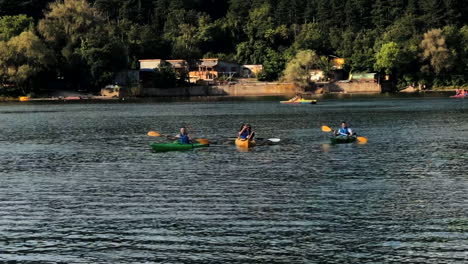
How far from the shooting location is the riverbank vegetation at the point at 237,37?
129 metres

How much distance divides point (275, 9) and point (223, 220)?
155 meters

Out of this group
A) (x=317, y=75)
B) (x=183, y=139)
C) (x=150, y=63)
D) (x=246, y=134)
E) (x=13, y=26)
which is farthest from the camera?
(x=317, y=75)

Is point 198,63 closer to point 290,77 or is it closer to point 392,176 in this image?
point 290,77

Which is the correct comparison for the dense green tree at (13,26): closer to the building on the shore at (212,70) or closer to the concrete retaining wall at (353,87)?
the building on the shore at (212,70)

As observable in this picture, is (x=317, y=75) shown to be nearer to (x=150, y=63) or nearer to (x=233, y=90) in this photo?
(x=233, y=90)

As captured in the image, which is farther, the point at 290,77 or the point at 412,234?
the point at 290,77

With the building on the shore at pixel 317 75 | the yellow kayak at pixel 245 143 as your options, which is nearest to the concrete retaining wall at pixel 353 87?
the building on the shore at pixel 317 75

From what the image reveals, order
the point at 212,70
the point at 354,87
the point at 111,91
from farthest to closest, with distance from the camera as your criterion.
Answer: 1. the point at 212,70
2. the point at 354,87
3. the point at 111,91

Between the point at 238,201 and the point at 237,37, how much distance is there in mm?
143985

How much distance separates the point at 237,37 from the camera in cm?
16962

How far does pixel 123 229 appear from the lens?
23484mm

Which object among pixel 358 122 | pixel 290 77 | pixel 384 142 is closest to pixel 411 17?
pixel 290 77

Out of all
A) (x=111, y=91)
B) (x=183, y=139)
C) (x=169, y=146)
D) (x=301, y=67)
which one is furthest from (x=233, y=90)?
(x=169, y=146)

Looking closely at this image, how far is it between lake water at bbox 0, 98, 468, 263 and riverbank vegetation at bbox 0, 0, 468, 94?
254ft
